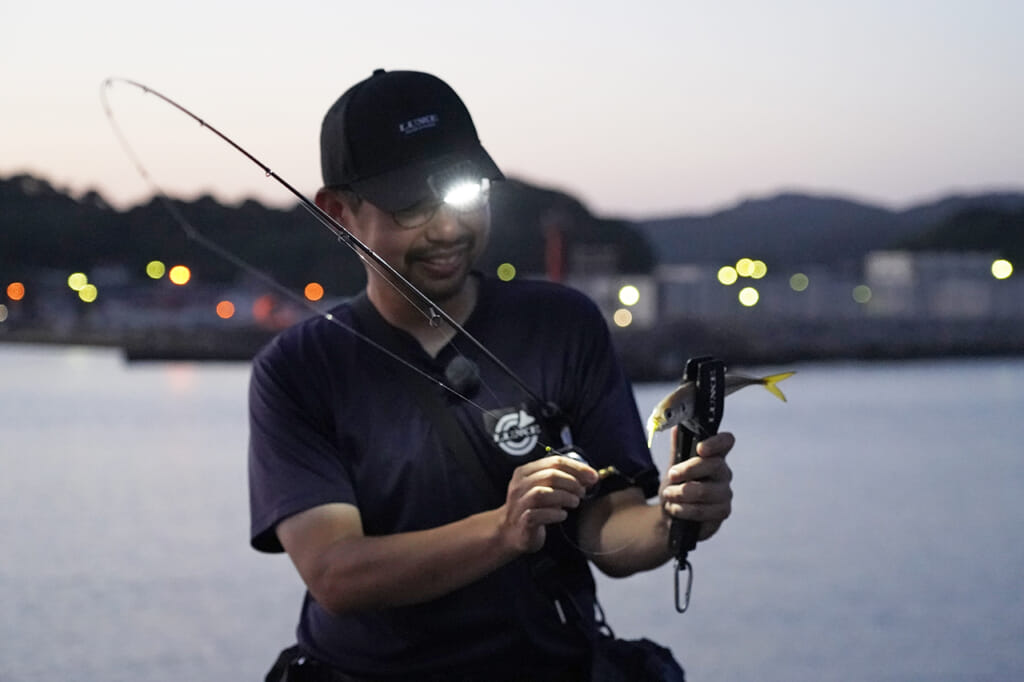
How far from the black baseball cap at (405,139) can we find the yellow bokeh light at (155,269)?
16707cm

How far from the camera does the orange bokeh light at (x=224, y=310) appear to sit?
166625 mm

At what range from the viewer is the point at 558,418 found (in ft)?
11.5

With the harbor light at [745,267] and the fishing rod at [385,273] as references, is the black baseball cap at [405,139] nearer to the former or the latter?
the fishing rod at [385,273]

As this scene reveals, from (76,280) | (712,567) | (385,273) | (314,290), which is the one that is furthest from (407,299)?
(76,280)

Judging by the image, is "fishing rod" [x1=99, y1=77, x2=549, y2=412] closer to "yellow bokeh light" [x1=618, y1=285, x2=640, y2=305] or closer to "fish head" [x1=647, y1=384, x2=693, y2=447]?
"fish head" [x1=647, y1=384, x2=693, y2=447]

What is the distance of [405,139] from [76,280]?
172 m

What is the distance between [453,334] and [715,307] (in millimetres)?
147507

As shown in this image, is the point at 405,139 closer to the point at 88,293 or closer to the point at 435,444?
the point at 435,444

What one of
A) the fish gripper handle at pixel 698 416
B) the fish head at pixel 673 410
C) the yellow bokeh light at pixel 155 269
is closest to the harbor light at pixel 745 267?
the yellow bokeh light at pixel 155 269

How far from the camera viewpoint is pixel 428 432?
11.3ft

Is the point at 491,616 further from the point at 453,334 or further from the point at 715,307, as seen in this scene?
the point at 715,307

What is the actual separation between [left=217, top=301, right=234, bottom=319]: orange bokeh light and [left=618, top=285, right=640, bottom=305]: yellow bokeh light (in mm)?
42387

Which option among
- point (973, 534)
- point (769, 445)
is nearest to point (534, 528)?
point (973, 534)

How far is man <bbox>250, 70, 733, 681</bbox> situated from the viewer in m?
3.42
